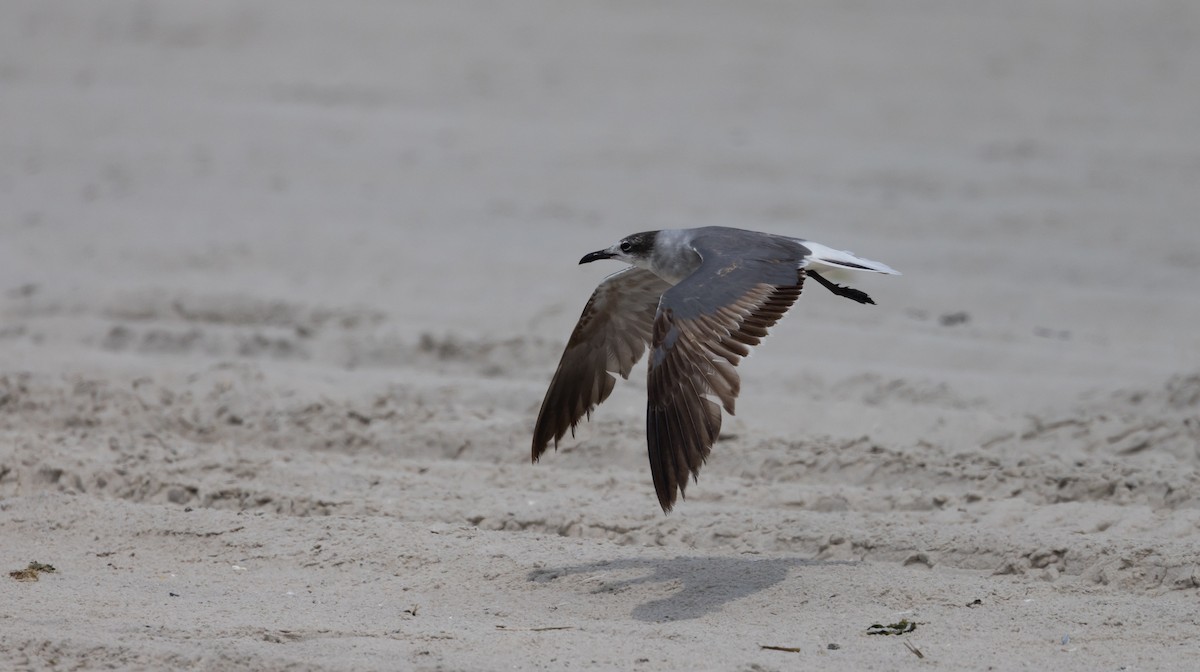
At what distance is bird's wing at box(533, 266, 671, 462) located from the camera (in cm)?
571

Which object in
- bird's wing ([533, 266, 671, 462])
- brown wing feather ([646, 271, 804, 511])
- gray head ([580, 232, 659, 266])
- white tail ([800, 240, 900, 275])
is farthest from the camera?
gray head ([580, 232, 659, 266])

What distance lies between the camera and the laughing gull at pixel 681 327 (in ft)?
15.8

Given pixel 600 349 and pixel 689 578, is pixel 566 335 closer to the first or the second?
pixel 600 349

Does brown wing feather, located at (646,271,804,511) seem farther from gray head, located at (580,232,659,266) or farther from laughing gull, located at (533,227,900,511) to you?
gray head, located at (580,232,659,266)

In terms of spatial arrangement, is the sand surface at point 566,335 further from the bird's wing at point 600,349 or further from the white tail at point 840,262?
the white tail at point 840,262

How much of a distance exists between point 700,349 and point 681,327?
0.36ft

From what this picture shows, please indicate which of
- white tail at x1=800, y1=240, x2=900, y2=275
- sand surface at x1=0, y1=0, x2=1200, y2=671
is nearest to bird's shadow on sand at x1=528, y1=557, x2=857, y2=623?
sand surface at x1=0, y1=0, x2=1200, y2=671

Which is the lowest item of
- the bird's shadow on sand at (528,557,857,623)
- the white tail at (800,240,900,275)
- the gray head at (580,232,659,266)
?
the bird's shadow on sand at (528,557,857,623)

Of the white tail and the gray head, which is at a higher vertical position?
the white tail

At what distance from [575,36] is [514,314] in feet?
19.5

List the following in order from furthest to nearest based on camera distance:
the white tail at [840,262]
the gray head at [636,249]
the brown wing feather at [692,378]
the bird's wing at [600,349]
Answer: the gray head at [636,249] → the bird's wing at [600,349] → the white tail at [840,262] → the brown wing feather at [692,378]

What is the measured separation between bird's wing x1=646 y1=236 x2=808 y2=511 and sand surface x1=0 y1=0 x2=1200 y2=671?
1.65ft

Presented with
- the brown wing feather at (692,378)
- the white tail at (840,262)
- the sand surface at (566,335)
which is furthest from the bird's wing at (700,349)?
the sand surface at (566,335)

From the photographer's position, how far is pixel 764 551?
17.4 feet
